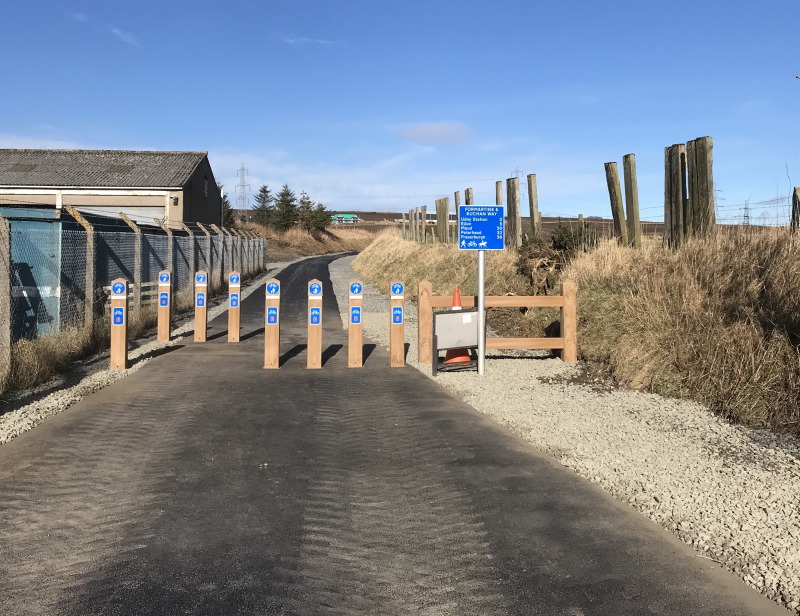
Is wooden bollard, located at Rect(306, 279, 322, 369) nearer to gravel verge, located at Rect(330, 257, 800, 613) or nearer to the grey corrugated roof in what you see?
gravel verge, located at Rect(330, 257, 800, 613)

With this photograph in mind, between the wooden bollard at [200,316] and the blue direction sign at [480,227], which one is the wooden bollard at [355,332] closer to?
the blue direction sign at [480,227]

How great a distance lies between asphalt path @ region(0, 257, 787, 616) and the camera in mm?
3637

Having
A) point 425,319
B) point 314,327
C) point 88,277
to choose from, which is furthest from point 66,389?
point 425,319

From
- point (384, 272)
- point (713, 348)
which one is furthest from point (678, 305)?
point (384, 272)

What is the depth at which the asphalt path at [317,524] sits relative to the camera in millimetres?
3637

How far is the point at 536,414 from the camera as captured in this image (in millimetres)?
7781

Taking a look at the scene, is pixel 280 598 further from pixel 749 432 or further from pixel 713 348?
pixel 713 348

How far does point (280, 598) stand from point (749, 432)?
16.5ft

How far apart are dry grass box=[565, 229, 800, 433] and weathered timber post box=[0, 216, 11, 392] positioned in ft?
24.7

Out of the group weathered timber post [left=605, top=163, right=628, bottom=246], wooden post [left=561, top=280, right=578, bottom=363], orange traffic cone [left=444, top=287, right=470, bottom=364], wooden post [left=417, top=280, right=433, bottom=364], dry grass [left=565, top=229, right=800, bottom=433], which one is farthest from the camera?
weathered timber post [left=605, top=163, right=628, bottom=246]

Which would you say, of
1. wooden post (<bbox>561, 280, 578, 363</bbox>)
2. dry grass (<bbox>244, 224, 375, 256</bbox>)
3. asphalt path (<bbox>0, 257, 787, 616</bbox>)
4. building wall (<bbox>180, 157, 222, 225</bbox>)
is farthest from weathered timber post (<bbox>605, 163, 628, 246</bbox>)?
dry grass (<bbox>244, 224, 375, 256</bbox>)

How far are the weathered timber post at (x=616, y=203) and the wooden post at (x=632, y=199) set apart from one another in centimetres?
16

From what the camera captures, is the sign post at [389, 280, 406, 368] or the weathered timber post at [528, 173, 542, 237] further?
the weathered timber post at [528, 173, 542, 237]

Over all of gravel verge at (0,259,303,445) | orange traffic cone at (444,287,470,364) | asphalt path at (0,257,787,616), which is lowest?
asphalt path at (0,257,787,616)
